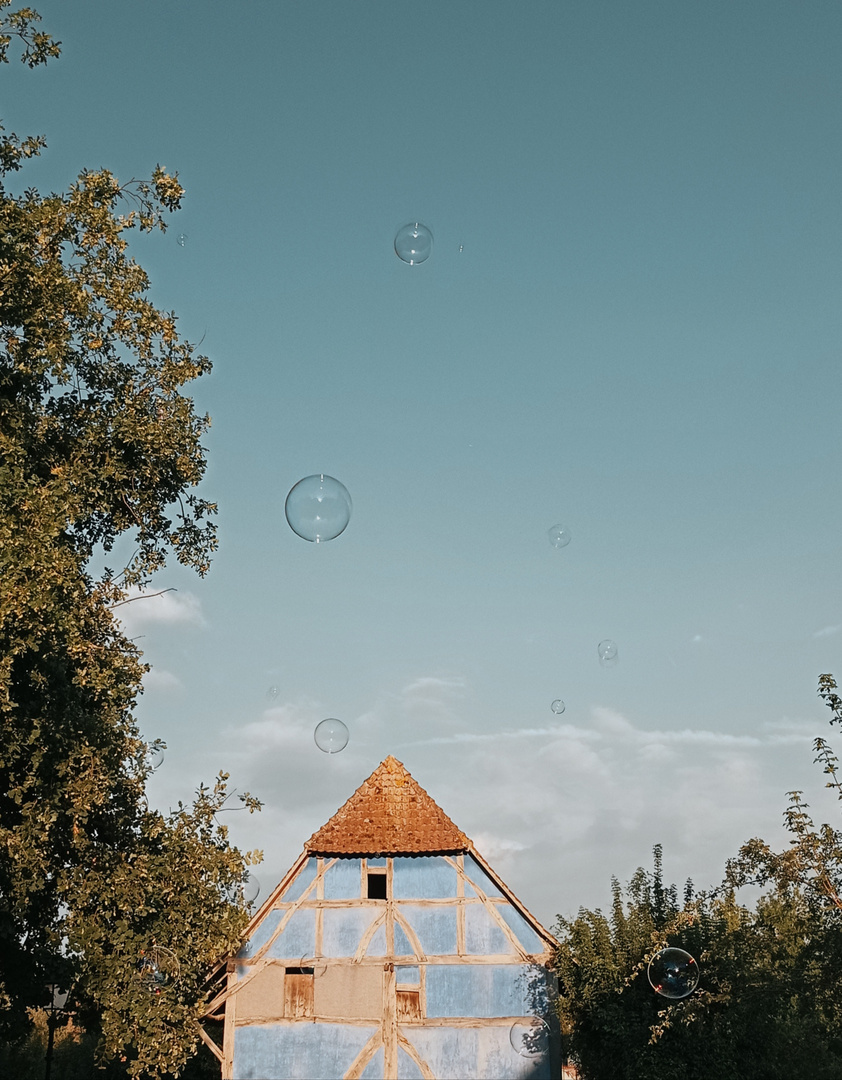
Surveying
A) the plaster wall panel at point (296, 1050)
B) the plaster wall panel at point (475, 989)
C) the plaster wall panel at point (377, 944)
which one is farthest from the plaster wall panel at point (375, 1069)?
the plaster wall panel at point (377, 944)

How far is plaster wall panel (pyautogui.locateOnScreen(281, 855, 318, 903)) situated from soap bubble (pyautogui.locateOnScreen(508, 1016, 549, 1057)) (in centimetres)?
413

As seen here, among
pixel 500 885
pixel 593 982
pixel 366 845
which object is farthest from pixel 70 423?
pixel 593 982

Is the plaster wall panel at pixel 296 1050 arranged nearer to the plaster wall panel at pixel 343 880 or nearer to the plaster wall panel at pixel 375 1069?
the plaster wall panel at pixel 375 1069

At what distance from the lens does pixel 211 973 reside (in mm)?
16219

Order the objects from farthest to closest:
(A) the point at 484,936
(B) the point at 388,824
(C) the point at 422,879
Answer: (B) the point at 388,824
(C) the point at 422,879
(A) the point at 484,936

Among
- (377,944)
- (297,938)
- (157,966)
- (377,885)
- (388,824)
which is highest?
(388,824)

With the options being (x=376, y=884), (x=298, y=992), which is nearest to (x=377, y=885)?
(x=376, y=884)

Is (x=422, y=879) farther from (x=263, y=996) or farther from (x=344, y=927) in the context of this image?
(x=263, y=996)

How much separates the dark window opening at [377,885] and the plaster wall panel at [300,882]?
3.23 feet

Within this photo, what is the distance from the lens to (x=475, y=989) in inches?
642

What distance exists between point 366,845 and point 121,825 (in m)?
4.70

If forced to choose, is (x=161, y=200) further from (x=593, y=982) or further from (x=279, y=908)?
(x=593, y=982)

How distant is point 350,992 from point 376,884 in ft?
5.74

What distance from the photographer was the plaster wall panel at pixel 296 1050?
16.0 m
